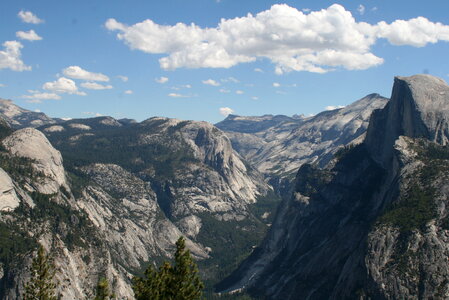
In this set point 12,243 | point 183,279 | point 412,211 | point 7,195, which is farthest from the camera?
point 7,195

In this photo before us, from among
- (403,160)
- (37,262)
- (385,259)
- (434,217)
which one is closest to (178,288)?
(37,262)

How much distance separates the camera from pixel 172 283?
62.3 m

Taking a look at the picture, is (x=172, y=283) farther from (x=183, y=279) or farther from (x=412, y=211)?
(x=412, y=211)

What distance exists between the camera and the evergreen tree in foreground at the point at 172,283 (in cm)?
6159

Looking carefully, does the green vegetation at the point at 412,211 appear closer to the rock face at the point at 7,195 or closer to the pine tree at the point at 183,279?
the pine tree at the point at 183,279

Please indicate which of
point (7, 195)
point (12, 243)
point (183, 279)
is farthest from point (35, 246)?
point (183, 279)

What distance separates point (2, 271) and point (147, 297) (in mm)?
115415

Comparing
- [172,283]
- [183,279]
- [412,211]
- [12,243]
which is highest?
[412,211]

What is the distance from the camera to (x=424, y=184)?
179500 mm

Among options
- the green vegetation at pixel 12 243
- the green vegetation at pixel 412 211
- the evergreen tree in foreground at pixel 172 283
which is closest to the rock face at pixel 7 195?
the green vegetation at pixel 12 243

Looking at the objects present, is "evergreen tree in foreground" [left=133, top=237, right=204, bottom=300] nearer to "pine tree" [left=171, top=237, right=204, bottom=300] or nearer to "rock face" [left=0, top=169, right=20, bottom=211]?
"pine tree" [left=171, top=237, right=204, bottom=300]

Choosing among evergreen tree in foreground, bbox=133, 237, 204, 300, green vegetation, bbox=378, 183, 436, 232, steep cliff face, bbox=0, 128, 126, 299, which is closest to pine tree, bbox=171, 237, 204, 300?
evergreen tree in foreground, bbox=133, 237, 204, 300

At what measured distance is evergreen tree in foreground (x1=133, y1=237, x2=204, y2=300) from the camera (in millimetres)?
61594

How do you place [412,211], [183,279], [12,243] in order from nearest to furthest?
1. [183,279]
2. [12,243]
3. [412,211]
